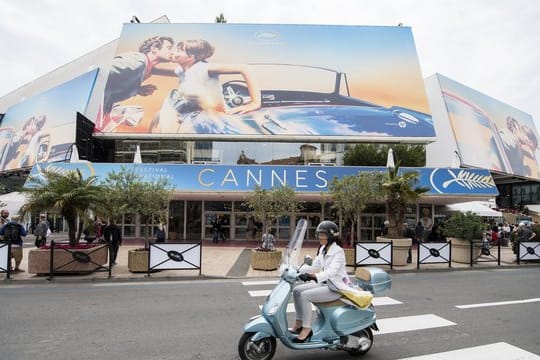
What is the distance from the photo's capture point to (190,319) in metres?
6.62

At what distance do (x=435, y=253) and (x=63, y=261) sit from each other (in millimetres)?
11969

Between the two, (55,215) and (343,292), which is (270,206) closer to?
(55,215)

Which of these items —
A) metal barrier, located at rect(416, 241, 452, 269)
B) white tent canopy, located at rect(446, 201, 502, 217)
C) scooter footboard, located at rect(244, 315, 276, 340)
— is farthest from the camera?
white tent canopy, located at rect(446, 201, 502, 217)

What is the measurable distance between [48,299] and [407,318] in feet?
24.1

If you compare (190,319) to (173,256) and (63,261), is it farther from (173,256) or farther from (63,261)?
(63,261)

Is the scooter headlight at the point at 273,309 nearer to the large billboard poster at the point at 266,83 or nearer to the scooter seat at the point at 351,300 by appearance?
the scooter seat at the point at 351,300

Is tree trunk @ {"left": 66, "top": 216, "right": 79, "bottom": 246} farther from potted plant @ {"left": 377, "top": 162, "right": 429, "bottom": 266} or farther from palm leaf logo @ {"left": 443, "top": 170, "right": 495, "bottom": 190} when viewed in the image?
palm leaf logo @ {"left": 443, "top": 170, "right": 495, "bottom": 190}

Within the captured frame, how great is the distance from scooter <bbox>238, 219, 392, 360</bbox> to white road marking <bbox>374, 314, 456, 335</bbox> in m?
1.24

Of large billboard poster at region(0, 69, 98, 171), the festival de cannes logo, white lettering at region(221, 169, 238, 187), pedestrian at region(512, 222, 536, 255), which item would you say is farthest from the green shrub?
large billboard poster at region(0, 69, 98, 171)

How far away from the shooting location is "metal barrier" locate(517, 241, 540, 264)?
14711mm

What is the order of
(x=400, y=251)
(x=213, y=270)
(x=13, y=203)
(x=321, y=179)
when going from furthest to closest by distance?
(x=13, y=203), (x=321, y=179), (x=400, y=251), (x=213, y=270)

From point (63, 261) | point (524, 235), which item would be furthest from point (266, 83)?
point (63, 261)

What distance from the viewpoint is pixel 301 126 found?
27.1 m

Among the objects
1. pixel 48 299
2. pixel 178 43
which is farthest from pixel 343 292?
pixel 178 43
